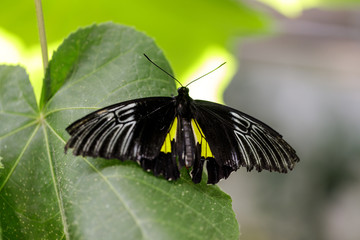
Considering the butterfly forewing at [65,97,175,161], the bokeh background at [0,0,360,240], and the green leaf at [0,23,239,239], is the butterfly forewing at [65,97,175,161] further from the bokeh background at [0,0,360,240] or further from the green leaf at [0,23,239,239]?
the bokeh background at [0,0,360,240]

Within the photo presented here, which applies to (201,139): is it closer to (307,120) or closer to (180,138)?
(180,138)

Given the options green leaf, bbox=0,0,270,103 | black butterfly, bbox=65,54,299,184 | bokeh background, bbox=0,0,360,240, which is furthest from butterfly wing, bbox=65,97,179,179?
bokeh background, bbox=0,0,360,240

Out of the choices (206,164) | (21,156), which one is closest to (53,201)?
(21,156)

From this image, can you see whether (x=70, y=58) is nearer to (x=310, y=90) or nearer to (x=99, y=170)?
(x=99, y=170)

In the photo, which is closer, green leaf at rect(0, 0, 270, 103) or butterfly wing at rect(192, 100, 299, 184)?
butterfly wing at rect(192, 100, 299, 184)

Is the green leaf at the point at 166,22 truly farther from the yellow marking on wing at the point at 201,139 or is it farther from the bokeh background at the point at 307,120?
the bokeh background at the point at 307,120

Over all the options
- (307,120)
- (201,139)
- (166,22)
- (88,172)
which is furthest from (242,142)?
(307,120)
